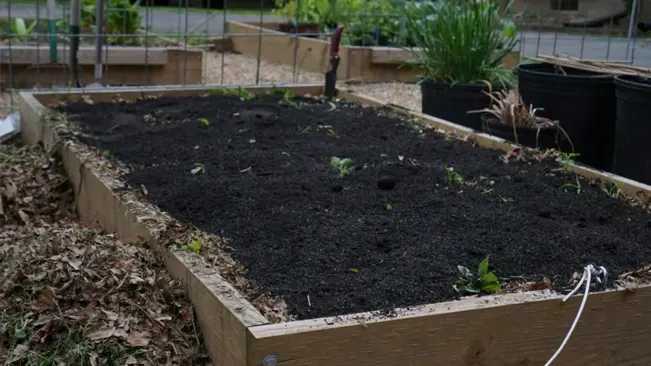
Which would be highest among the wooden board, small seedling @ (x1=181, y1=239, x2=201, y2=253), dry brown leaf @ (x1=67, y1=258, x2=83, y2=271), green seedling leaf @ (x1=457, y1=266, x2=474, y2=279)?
the wooden board

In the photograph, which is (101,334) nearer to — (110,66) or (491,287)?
(491,287)

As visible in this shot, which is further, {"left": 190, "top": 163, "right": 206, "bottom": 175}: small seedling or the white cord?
{"left": 190, "top": 163, "right": 206, "bottom": 175}: small seedling

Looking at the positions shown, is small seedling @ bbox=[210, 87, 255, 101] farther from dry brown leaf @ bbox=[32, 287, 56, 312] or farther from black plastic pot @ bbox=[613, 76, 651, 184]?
dry brown leaf @ bbox=[32, 287, 56, 312]

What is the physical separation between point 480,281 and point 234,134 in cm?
214

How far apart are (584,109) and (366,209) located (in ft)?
5.82

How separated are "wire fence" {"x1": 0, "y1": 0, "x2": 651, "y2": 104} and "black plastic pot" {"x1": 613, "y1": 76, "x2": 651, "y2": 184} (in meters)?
1.89

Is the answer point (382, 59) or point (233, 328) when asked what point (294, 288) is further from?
point (382, 59)

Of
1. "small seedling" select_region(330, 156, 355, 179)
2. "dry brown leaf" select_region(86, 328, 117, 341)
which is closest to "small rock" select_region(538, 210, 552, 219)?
"small seedling" select_region(330, 156, 355, 179)

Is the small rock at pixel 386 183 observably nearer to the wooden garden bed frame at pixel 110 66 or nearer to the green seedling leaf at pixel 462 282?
the green seedling leaf at pixel 462 282

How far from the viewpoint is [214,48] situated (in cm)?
1034

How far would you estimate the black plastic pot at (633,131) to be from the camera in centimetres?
359

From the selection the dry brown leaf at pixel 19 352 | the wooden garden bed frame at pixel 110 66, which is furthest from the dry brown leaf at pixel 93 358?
the wooden garden bed frame at pixel 110 66

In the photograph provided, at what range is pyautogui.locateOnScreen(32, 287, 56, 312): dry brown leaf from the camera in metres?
2.32

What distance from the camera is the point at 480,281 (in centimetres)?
227
